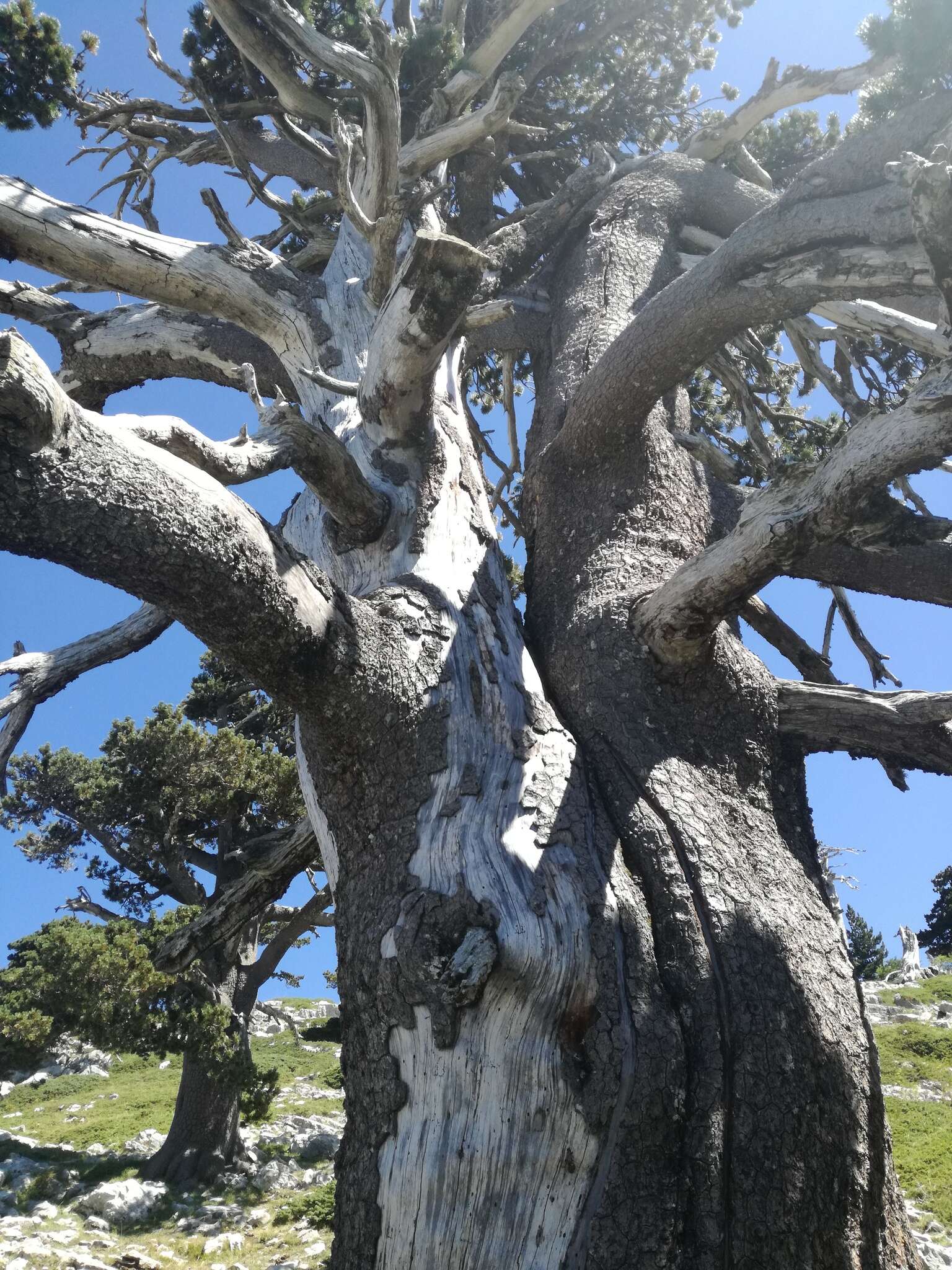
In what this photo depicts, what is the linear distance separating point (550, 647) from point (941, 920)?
29.0 meters

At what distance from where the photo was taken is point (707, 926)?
2631 millimetres

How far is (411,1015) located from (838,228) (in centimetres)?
349

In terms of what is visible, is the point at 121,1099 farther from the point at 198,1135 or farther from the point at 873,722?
the point at 873,722

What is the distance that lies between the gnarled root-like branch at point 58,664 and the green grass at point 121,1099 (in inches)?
337

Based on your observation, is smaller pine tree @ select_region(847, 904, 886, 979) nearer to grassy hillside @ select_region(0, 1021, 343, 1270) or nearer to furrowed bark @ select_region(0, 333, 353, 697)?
grassy hillside @ select_region(0, 1021, 343, 1270)

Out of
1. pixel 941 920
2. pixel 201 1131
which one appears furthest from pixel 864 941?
pixel 201 1131

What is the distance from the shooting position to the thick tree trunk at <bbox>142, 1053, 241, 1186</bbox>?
904 cm

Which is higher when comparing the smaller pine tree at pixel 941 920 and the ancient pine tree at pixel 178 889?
the smaller pine tree at pixel 941 920

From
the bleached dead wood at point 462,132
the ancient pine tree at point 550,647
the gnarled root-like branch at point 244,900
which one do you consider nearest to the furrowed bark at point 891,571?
the ancient pine tree at point 550,647

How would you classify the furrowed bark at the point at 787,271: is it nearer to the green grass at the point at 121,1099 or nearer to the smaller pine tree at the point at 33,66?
the smaller pine tree at the point at 33,66

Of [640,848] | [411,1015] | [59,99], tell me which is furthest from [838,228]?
[59,99]

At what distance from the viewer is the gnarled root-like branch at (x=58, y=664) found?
11.6 ft

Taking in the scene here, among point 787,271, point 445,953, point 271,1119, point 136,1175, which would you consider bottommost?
point 136,1175

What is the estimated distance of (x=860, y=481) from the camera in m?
2.67
